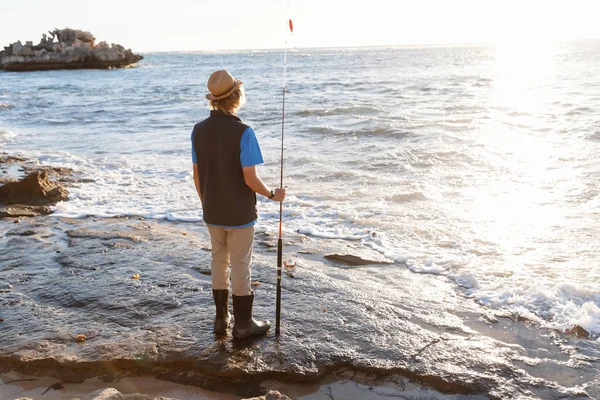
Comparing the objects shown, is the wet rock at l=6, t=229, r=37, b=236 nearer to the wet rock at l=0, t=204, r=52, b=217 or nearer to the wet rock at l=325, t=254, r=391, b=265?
the wet rock at l=0, t=204, r=52, b=217

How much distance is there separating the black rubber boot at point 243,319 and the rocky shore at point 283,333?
78 mm

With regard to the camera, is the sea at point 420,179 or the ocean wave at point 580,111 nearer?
the sea at point 420,179

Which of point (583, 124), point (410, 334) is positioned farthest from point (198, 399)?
point (583, 124)

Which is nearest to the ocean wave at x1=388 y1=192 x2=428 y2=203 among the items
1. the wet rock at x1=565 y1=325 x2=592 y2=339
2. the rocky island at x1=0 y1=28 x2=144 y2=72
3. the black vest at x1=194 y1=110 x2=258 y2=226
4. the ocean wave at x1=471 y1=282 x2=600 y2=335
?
the ocean wave at x1=471 y1=282 x2=600 y2=335

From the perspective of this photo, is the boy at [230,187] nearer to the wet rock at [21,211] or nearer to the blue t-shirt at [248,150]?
the blue t-shirt at [248,150]

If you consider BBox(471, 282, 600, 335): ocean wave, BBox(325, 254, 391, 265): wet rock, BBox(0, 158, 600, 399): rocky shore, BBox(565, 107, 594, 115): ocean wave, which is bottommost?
BBox(325, 254, 391, 265): wet rock

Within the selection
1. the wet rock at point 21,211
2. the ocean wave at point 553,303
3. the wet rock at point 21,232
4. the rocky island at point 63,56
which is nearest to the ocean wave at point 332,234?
the ocean wave at point 553,303

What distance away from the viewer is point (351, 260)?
6.15 meters

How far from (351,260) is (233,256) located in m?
2.37

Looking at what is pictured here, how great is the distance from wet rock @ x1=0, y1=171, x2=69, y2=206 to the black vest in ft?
18.0

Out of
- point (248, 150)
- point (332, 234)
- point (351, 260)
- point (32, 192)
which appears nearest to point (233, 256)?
point (248, 150)

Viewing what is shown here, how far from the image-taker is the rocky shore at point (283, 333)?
3.70 meters

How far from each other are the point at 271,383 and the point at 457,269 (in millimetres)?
2861

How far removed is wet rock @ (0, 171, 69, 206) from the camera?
829 cm
